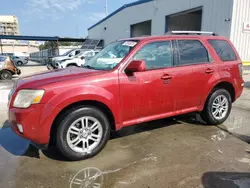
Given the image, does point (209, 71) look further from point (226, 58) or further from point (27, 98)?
point (27, 98)

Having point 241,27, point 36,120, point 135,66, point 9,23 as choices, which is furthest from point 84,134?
point 9,23

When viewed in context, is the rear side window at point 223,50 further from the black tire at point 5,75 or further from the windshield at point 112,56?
the black tire at point 5,75

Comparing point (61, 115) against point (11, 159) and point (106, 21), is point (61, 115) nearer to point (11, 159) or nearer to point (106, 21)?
point (11, 159)

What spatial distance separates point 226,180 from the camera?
2.85m

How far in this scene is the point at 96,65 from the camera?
4098 mm

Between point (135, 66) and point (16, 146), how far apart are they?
2.55 metres

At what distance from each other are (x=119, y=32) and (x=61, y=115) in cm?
2330

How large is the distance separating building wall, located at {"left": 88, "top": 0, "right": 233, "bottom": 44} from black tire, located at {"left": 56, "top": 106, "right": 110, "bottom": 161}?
32.7ft

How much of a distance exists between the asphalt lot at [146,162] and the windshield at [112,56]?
1.41m

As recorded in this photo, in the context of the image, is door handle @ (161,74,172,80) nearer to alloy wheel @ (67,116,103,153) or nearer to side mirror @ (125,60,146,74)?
side mirror @ (125,60,146,74)

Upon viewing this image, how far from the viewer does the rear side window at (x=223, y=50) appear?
4.63m

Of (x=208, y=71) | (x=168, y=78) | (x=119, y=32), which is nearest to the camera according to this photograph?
(x=168, y=78)

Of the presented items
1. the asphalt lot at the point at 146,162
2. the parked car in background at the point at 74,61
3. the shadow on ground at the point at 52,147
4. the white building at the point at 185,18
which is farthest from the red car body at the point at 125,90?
the parked car in background at the point at 74,61

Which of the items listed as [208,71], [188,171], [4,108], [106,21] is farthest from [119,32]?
[188,171]
